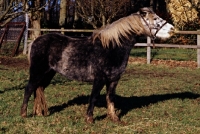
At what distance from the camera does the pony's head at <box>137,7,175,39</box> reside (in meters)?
6.74

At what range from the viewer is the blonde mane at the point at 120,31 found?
21.4ft

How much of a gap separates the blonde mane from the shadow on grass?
1.55 meters

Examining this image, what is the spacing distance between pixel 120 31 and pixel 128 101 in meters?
2.63

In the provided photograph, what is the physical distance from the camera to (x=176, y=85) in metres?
A: 11.5

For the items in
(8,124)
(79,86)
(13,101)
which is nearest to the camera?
(8,124)

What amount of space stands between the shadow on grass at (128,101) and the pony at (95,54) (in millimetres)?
796

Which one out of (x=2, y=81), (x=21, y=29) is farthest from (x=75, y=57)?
(x=21, y=29)

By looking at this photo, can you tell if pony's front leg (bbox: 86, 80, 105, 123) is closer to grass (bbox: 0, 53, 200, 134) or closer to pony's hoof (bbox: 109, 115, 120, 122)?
grass (bbox: 0, 53, 200, 134)

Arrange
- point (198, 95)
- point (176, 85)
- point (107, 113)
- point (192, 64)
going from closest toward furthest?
point (107, 113) < point (198, 95) < point (176, 85) < point (192, 64)

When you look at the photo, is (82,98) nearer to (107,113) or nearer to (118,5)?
(107,113)

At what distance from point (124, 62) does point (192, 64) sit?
38.1 feet

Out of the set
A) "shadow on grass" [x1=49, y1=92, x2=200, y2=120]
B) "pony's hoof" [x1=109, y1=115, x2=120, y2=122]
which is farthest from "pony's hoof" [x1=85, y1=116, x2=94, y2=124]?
"shadow on grass" [x1=49, y1=92, x2=200, y2=120]

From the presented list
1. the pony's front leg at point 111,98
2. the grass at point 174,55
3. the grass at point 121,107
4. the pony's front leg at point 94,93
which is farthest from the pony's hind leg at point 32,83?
the grass at point 174,55

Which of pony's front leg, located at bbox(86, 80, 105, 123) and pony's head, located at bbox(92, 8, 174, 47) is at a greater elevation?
pony's head, located at bbox(92, 8, 174, 47)
